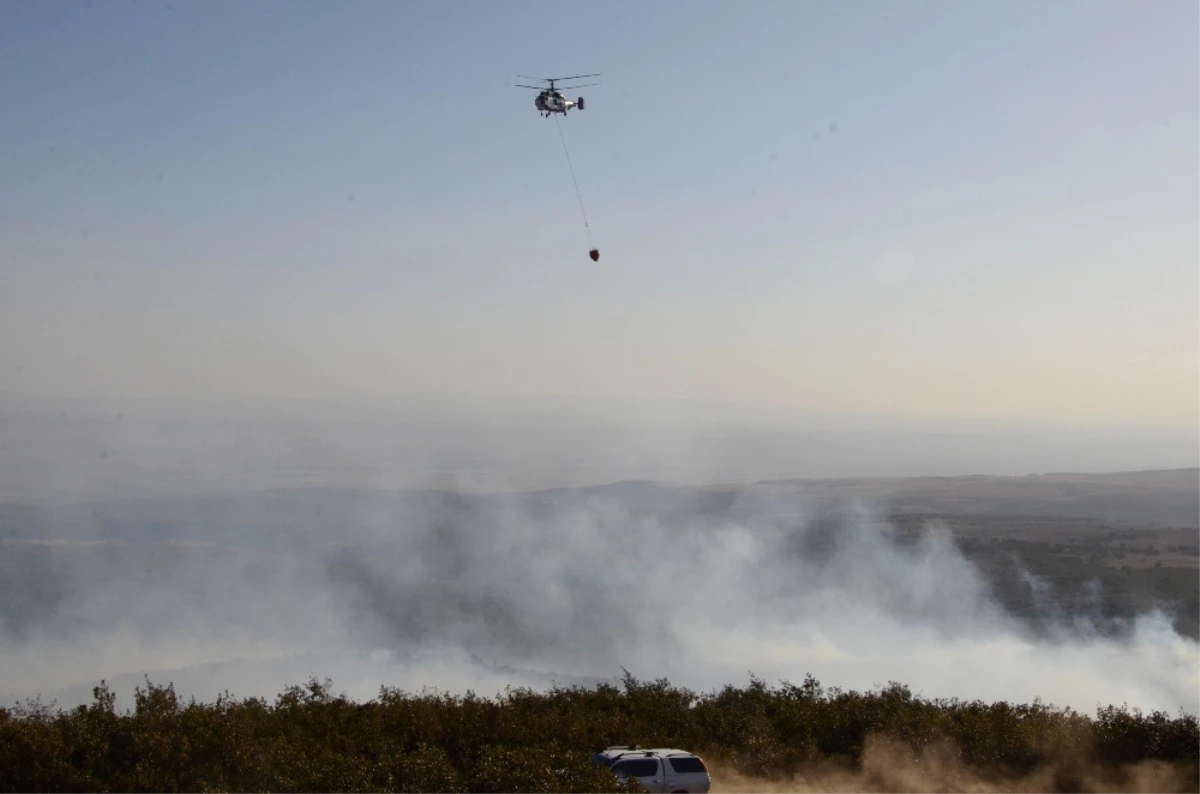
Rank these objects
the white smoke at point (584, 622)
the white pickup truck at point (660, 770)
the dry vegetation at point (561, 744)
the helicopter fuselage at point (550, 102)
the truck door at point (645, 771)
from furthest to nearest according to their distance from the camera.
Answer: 1. the white smoke at point (584, 622)
2. the helicopter fuselage at point (550, 102)
3. the white pickup truck at point (660, 770)
4. the truck door at point (645, 771)
5. the dry vegetation at point (561, 744)

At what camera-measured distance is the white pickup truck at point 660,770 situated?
22.8 m

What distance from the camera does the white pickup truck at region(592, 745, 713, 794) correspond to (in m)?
22.8

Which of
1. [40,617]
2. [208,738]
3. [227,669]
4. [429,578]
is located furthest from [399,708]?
[40,617]

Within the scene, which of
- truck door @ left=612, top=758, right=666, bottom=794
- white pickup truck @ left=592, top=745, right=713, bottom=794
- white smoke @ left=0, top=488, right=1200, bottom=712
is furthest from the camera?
white smoke @ left=0, top=488, right=1200, bottom=712


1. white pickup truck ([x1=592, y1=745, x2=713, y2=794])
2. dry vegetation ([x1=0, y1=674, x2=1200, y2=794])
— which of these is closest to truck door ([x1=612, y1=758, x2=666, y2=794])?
white pickup truck ([x1=592, y1=745, x2=713, y2=794])

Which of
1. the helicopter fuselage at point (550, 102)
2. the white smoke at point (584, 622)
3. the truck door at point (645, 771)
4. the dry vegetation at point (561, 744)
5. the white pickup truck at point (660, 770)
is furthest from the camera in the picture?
the white smoke at point (584, 622)

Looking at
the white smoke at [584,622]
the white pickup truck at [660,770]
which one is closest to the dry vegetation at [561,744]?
the white pickup truck at [660,770]

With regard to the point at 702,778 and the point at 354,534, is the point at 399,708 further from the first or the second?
the point at 354,534

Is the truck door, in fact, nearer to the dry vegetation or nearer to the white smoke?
the dry vegetation

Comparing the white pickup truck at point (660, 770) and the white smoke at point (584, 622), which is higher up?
the white pickup truck at point (660, 770)

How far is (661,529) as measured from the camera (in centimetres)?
11675

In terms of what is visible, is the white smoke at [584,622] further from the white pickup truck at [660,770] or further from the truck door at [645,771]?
the truck door at [645,771]

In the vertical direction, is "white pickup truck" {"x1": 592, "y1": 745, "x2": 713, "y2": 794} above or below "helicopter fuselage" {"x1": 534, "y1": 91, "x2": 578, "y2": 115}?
below

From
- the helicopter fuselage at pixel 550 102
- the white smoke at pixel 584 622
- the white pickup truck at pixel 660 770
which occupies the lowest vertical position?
the white smoke at pixel 584 622
